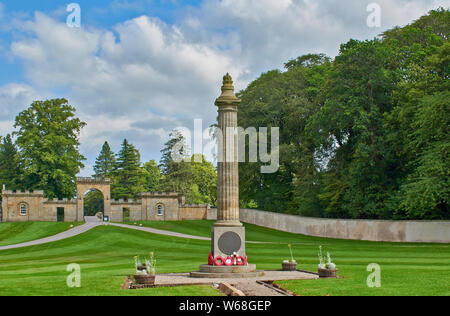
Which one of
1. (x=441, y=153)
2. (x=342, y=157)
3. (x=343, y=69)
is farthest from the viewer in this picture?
(x=342, y=157)

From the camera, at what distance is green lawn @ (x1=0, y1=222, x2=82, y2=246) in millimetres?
54469

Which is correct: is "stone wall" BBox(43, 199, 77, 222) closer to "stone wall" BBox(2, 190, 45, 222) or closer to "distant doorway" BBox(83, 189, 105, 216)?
"stone wall" BBox(2, 190, 45, 222)

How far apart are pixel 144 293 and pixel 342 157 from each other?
3958 centimetres

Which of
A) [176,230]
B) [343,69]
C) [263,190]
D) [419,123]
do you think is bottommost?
[176,230]

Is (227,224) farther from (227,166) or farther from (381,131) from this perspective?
(381,131)

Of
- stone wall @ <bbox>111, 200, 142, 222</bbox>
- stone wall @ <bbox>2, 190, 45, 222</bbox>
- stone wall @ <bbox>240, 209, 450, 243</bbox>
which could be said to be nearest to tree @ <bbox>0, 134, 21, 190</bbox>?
stone wall @ <bbox>2, 190, 45, 222</bbox>

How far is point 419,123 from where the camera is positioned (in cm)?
4203

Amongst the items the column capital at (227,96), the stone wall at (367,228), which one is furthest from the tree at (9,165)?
the column capital at (227,96)

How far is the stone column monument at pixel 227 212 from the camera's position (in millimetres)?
23312

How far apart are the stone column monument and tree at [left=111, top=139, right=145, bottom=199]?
7924 centimetres

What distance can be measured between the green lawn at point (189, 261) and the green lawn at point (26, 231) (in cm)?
564

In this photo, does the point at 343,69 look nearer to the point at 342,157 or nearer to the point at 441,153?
the point at 342,157

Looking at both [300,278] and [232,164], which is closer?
[300,278]
